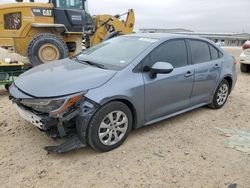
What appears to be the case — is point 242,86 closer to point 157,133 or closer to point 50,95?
point 157,133

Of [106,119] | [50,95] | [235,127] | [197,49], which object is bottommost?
[235,127]

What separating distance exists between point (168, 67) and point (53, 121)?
67.9 inches

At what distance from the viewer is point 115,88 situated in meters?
3.39

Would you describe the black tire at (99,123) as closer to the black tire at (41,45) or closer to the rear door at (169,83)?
the rear door at (169,83)

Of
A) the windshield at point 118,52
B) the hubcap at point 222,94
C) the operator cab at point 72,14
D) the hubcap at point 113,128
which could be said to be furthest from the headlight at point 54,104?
the operator cab at point 72,14

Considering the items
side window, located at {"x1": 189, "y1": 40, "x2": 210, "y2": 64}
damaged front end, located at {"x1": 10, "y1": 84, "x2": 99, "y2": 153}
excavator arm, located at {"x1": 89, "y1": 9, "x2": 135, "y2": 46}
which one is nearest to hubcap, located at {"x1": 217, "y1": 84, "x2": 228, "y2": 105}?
side window, located at {"x1": 189, "y1": 40, "x2": 210, "y2": 64}

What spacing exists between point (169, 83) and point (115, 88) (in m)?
1.04

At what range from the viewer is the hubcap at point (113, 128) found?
3.40 metres

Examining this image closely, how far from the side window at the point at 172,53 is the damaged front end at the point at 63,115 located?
4.30 ft

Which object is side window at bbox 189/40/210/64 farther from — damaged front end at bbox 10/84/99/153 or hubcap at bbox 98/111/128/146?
damaged front end at bbox 10/84/99/153

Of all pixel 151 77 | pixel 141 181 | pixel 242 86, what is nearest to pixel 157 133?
pixel 151 77

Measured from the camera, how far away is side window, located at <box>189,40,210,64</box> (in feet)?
15.1

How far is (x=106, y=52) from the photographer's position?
4.29 meters

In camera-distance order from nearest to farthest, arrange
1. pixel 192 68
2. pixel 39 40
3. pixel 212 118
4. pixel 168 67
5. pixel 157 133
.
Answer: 1. pixel 168 67
2. pixel 157 133
3. pixel 192 68
4. pixel 212 118
5. pixel 39 40
